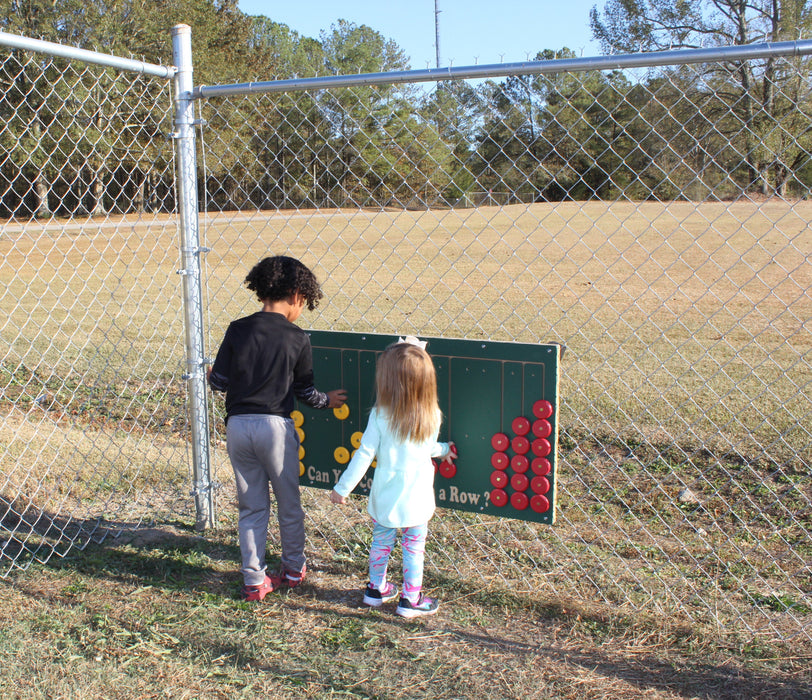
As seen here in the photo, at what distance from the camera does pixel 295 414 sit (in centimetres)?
323

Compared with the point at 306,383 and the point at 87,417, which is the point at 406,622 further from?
the point at 87,417

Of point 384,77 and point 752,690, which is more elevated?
point 384,77

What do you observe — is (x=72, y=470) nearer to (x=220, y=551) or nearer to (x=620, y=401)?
(x=220, y=551)

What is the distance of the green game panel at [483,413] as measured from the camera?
8.90 ft

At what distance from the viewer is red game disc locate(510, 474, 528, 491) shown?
9.15 feet

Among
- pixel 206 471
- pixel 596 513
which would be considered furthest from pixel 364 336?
pixel 596 513

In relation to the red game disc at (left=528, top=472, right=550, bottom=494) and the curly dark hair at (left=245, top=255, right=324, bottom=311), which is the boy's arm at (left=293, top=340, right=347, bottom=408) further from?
the red game disc at (left=528, top=472, right=550, bottom=494)

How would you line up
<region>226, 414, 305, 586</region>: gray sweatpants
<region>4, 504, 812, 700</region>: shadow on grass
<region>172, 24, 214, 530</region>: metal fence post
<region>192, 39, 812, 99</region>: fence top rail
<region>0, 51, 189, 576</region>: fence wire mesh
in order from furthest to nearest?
<region>0, 51, 189, 576</region>: fence wire mesh
<region>172, 24, 214, 530</region>: metal fence post
<region>226, 414, 305, 586</region>: gray sweatpants
<region>4, 504, 812, 700</region>: shadow on grass
<region>192, 39, 812, 99</region>: fence top rail

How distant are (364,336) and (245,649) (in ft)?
4.19

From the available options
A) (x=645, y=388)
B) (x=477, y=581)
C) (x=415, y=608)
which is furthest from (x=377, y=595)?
(x=645, y=388)

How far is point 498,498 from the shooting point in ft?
9.33

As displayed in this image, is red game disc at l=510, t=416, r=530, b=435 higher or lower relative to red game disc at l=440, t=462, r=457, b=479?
higher

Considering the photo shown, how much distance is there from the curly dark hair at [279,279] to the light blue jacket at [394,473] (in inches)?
23.1

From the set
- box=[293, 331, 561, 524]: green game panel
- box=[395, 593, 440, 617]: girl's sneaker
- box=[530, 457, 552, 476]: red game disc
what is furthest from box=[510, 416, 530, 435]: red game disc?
box=[395, 593, 440, 617]: girl's sneaker
